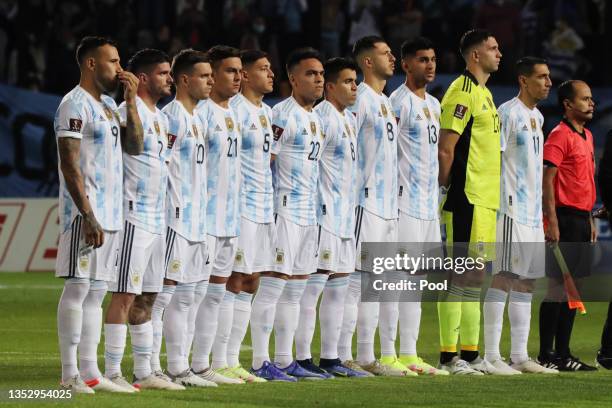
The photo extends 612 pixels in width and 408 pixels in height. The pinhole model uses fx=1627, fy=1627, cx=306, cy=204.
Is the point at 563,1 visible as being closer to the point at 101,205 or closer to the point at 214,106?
the point at 214,106

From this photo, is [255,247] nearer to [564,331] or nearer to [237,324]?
[237,324]

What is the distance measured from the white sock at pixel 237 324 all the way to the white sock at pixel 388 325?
128cm

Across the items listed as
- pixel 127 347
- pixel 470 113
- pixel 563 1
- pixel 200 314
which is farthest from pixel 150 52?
pixel 563 1

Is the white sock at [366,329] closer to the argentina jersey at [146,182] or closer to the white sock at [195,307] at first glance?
the white sock at [195,307]

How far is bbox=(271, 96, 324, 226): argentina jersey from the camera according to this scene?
11781 mm

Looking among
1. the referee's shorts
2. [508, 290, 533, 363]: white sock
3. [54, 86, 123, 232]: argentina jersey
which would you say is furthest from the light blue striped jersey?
[508, 290, 533, 363]: white sock

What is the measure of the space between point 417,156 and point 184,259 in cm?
239

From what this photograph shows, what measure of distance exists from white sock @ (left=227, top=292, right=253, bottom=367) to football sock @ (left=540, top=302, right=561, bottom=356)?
2515mm

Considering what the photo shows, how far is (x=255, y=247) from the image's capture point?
454 inches

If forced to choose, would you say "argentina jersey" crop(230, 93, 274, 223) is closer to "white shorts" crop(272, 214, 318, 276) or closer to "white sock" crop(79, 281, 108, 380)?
"white shorts" crop(272, 214, 318, 276)

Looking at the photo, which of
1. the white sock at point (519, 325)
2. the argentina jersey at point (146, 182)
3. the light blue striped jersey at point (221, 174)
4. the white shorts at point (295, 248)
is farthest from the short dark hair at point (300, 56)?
the white sock at point (519, 325)

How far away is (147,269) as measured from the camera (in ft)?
34.4

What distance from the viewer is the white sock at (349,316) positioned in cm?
1228

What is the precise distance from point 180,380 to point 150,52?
218cm
